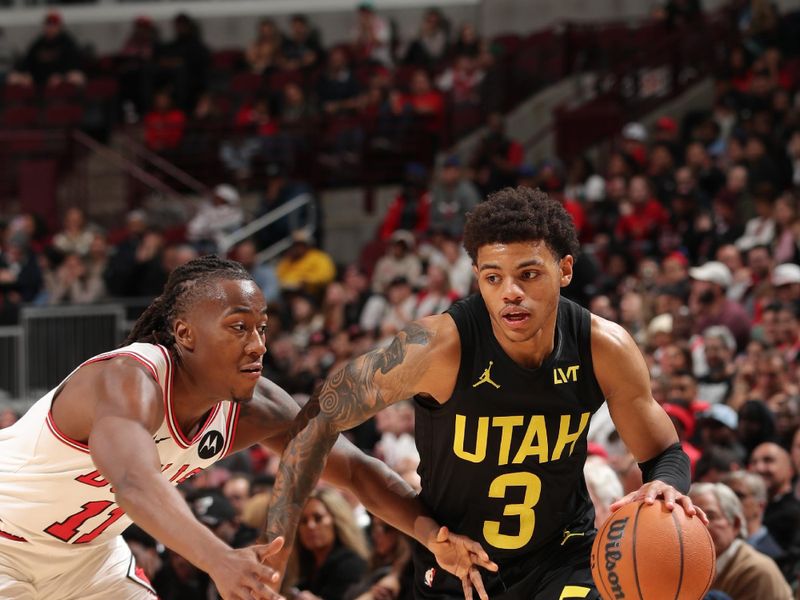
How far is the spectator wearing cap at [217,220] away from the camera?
14891 mm

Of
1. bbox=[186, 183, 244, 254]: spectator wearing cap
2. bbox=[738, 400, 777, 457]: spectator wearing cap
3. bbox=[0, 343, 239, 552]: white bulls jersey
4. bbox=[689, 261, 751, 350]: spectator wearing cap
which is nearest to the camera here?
bbox=[0, 343, 239, 552]: white bulls jersey

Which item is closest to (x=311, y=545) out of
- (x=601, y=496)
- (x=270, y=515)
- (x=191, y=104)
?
(x=601, y=496)

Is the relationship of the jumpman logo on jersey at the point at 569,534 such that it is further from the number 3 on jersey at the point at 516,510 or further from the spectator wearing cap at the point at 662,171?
the spectator wearing cap at the point at 662,171

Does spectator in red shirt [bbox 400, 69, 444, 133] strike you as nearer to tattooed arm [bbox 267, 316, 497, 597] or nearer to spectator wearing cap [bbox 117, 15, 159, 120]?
spectator wearing cap [bbox 117, 15, 159, 120]

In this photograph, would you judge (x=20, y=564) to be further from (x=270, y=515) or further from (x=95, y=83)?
(x=95, y=83)

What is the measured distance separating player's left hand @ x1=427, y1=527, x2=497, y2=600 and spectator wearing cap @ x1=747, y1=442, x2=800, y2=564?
297 cm

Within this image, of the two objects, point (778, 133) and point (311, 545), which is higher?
point (778, 133)

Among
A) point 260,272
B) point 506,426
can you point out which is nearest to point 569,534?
point 506,426

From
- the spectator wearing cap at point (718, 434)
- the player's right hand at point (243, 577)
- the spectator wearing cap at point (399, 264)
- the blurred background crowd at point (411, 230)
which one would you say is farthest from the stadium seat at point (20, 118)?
the player's right hand at point (243, 577)

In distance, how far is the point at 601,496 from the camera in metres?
6.48

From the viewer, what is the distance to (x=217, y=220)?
49.4 feet

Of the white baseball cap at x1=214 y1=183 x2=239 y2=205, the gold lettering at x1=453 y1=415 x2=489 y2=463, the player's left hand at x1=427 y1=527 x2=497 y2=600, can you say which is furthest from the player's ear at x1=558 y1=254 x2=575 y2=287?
the white baseball cap at x1=214 y1=183 x2=239 y2=205

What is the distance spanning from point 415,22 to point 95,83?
4.55m

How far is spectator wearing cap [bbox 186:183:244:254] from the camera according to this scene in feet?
48.9
